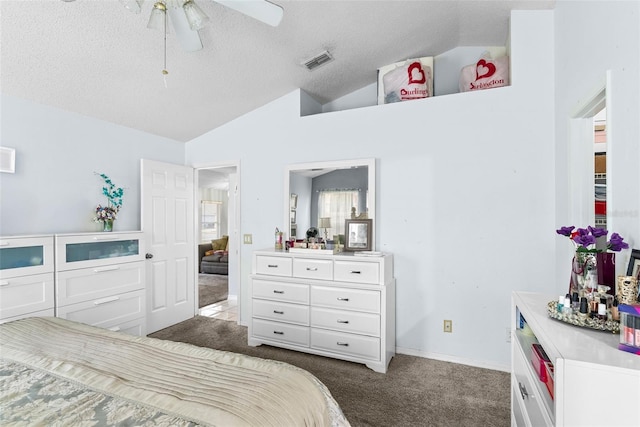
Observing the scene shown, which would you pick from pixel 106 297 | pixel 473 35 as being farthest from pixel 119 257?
pixel 473 35

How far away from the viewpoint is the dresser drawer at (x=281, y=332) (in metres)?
2.84

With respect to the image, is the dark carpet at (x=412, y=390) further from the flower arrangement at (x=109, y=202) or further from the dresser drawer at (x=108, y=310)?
the flower arrangement at (x=109, y=202)

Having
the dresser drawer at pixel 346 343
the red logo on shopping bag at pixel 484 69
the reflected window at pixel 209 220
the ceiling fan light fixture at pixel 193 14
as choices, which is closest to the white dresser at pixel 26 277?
the ceiling fan light fixture at pixel 193 14

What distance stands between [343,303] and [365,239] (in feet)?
2.13

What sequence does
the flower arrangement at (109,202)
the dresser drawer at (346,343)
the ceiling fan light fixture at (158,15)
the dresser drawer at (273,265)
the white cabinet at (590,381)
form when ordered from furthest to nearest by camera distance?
the flower arrangement at (109,202)
the dresser drawer at (273,265)
the dresser drawer at (346,343)
the ceiling fan light fixture at (158,15)
the white cabinet at (590,381)

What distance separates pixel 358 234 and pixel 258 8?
2004mm

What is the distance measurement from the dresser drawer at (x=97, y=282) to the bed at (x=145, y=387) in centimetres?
116

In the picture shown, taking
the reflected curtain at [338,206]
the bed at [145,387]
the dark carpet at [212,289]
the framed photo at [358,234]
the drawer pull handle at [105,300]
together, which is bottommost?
the dark carpet at [212,289]

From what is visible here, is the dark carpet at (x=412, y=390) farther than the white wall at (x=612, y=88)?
Yes

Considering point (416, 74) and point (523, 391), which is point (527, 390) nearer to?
point (523, 391)

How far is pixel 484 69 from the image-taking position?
2.79 m

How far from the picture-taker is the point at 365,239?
9.78 ft

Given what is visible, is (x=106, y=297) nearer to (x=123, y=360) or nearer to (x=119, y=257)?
(x=119, y=257)

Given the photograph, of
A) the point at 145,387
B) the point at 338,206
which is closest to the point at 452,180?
the point at 338,206
